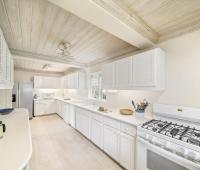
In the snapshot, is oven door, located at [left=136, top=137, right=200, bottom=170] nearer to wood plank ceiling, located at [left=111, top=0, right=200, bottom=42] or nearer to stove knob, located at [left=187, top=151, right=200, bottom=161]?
stove knob, located at [left=187, top=151, right=200, bottom=161]

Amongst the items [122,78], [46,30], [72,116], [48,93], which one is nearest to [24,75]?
[48,93]

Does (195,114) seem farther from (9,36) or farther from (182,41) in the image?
(9,36)

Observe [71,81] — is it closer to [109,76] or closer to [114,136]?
[109,76]

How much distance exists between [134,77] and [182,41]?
0.93 metres

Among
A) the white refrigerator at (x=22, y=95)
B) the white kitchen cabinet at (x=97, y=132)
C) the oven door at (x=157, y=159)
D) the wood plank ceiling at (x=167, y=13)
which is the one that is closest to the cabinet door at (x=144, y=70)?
the wood plank ceiling at (x=167, y=13)

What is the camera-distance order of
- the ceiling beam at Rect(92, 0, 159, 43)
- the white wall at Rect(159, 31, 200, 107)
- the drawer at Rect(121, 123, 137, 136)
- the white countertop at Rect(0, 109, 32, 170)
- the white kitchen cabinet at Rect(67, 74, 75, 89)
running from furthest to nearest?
the white kitchen cabinet at Rect(67, 74, 75, 89)
the drawer at Rect(121, 123, 137, 136)
the white wall at Rect(159, 31, 200, 107)
the ceiling beam at Rect(92, 0, 159, 43)
the white countertop at Rect(0, 109, 32, 170)

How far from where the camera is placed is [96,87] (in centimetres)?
379

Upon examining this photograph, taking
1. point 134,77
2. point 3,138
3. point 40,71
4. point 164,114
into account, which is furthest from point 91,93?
→ point 40,71

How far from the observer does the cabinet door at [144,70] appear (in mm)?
1836

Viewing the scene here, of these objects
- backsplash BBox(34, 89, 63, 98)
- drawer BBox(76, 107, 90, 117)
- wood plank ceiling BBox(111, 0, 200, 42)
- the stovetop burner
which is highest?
wood plank ceiling BBox(111, 0, 200, 42)

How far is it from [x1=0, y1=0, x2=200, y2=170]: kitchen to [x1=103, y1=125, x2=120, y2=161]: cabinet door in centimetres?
2

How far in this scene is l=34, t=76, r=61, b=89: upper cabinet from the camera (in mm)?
5913

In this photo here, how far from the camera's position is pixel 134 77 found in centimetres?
211

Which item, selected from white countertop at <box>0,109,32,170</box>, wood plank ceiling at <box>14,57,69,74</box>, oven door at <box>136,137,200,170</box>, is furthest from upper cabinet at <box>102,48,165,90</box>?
wood plank ceiling at <box>14,57,69,74</box>
